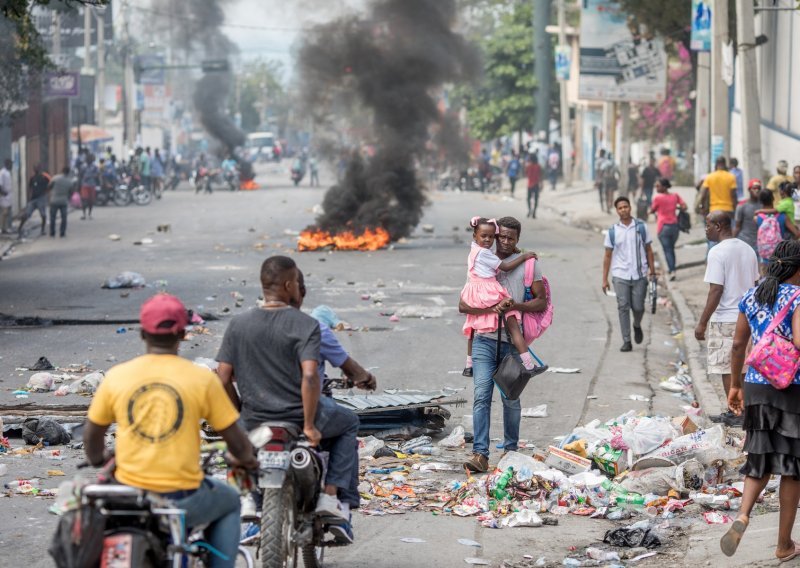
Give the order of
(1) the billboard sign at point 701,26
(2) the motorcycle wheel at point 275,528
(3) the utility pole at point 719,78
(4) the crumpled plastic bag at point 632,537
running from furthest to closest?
(1) the billboard sign at point 701,26, (3) the utility pole at point 719,78, (4) the crumpled plastic bag at point 632,537, (2) the motorcycle wheel at point 275,528

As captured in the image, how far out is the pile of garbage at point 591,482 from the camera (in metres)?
7.87

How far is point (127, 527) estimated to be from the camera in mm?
4605

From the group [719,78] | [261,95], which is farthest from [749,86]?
[261,95]

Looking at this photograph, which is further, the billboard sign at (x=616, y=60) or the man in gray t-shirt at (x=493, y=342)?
the billboard sign at (x=616, y=60)

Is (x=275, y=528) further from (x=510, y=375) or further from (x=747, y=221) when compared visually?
(x=747, y=221)

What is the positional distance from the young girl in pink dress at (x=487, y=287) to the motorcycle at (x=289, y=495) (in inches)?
115

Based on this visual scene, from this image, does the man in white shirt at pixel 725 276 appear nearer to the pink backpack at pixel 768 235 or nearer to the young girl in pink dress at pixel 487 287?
the young girl in pink dress at pixel 487 287

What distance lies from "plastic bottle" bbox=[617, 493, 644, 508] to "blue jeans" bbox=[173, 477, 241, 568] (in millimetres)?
3582

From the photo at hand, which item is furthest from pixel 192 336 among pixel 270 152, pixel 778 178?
pixel 270 152

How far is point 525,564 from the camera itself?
6.90 metres

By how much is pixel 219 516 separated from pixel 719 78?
2101 centimetres

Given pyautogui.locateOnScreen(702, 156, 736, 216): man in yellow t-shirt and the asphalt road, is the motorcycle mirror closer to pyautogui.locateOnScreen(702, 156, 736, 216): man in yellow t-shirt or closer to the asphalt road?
the asphalt road

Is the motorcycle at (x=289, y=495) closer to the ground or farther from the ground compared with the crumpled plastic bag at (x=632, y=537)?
farther from the ground

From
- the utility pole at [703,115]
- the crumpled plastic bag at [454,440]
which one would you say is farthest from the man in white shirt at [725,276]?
the utility pole at [703,115]
